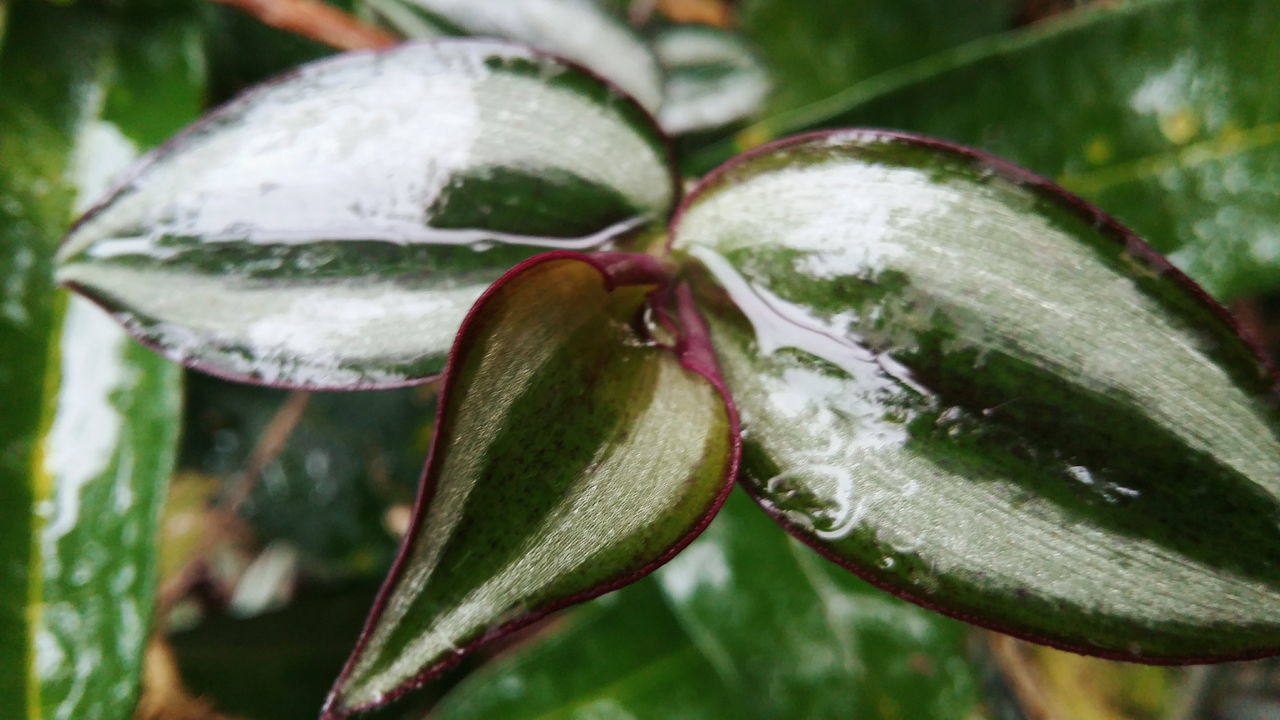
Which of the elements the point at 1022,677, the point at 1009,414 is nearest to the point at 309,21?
the point at 1009,414

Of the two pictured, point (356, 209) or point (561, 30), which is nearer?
point (356, 209)

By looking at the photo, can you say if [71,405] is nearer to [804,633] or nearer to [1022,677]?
[804,633]

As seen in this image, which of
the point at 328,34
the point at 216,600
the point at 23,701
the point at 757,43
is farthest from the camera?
the point at 216,600

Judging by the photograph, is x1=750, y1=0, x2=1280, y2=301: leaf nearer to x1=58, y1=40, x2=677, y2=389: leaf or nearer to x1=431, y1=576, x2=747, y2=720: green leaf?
x1=58, y1=40, x2=677, y2=389: leaf

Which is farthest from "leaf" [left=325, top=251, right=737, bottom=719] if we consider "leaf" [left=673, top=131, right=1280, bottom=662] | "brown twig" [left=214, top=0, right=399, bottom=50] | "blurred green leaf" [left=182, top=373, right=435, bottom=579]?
"blurred green leaf" [left=182, top=373, right=435, bottom=579]

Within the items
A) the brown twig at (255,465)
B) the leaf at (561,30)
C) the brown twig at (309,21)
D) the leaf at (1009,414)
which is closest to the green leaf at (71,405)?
the brown twig at (309,21)

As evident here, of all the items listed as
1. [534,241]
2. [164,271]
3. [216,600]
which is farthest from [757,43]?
[216,600]

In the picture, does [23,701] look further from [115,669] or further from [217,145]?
[217,145]
